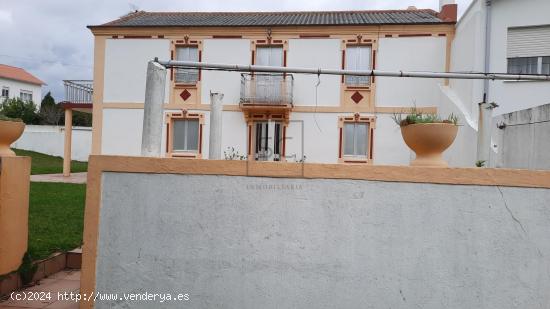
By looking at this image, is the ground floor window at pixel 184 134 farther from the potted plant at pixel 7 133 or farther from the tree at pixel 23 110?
the tree at pixel 23 110

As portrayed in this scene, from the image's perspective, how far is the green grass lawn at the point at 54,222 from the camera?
17.2ft

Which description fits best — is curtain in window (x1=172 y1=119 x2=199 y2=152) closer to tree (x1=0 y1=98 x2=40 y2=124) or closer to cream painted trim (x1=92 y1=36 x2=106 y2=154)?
cream painted trim (x1=92 y1=36 x2=106 y2=154)

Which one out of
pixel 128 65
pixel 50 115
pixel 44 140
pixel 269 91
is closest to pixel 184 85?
pixel 128 65

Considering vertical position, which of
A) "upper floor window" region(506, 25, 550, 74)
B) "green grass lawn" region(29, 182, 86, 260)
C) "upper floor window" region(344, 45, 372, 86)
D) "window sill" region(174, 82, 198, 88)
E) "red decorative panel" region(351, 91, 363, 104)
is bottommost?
"green grass lawn" region(29, 182, 86, 260)

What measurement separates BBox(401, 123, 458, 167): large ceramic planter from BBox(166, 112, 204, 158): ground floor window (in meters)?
12.9

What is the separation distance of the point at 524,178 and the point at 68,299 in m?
4.44

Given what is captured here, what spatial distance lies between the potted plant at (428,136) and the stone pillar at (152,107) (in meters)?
2.23

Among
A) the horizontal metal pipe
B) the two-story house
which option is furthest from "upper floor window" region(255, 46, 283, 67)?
the horizontal metal pipe

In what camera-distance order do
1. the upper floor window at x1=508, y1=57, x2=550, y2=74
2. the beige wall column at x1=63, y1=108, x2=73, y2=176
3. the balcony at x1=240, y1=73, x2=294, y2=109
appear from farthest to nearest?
the beige wall column at x1=63, y1=108, x2=73, y2=176 < the balcony at x1=240, y1=73, x2=294, y2=109 < the upper floor window at x1=508, y1=57, x2=550, y2=74

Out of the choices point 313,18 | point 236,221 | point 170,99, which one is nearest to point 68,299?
point 236,221

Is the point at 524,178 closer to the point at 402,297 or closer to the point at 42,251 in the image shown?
the point at 402,297

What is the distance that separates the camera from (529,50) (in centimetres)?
1066

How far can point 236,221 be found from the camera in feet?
11.0

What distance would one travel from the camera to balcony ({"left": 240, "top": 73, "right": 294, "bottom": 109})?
48.9 ft
